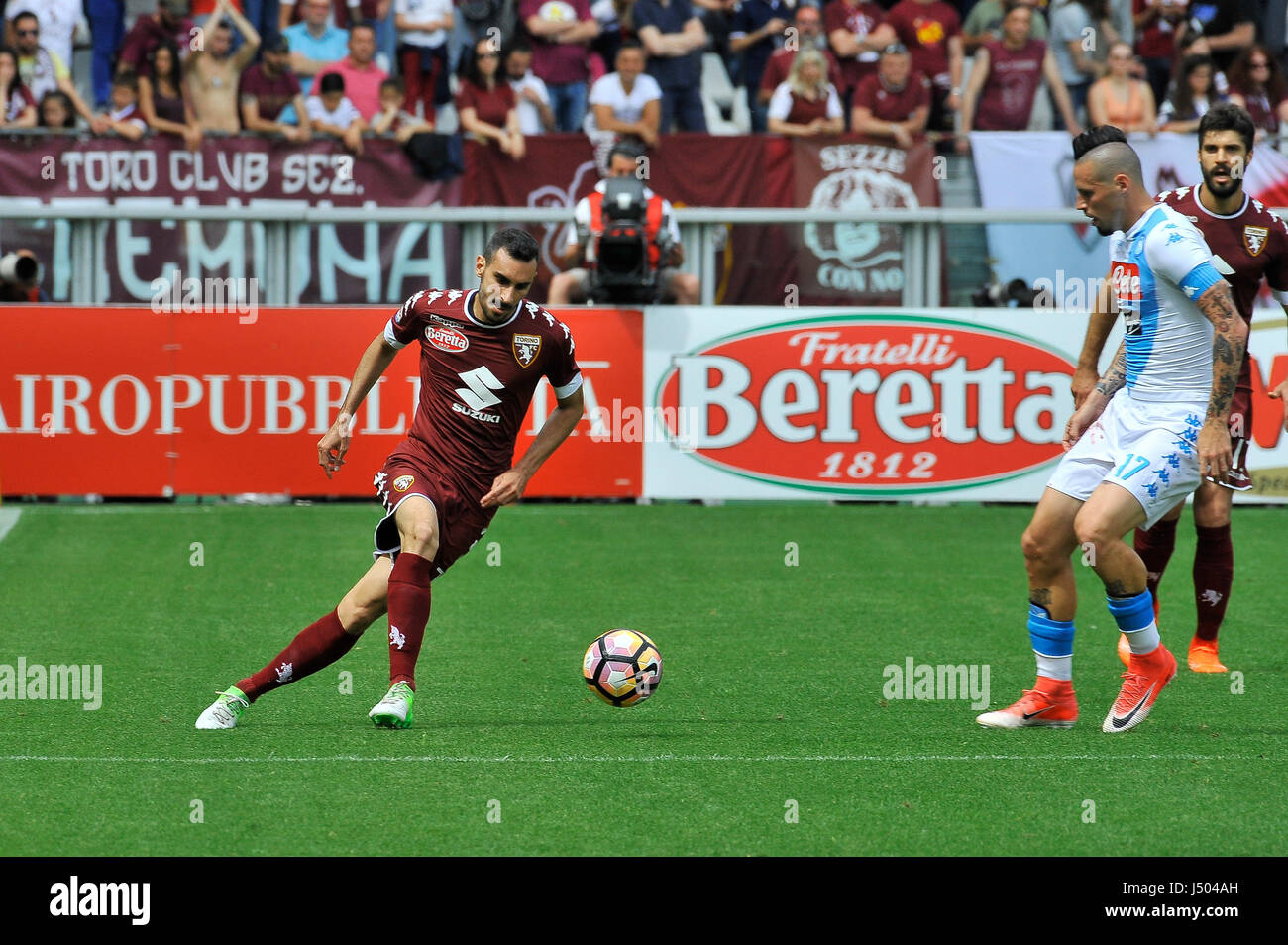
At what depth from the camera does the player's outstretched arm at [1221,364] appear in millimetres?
6156

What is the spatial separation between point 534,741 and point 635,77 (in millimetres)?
10488

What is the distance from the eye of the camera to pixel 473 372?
271 inches

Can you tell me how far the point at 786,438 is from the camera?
1359 cm

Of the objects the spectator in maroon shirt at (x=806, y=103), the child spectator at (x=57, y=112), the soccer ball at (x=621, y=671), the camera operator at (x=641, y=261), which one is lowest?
the soccer ball at (x=621, y=671)

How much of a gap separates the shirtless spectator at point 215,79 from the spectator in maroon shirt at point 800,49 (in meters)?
4.93

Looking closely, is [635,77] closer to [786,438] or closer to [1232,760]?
[786,438]

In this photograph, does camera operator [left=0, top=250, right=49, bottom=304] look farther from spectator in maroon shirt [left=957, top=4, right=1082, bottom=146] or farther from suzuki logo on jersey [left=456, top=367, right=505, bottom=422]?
spectator in maroon shirt [left=957, top=4, right=1082, bottom=146]

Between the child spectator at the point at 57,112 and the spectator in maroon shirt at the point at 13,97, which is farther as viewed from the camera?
the spectator in maroon shirt at the point at 13,97

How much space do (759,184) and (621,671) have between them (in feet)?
31.8

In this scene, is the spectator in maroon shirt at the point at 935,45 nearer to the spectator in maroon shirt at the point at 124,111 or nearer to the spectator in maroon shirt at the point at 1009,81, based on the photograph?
the spectator in maroon shirt at the point at 1009,81

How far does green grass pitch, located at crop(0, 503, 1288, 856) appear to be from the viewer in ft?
17.2

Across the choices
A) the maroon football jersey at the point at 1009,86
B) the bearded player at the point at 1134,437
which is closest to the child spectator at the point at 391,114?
the maroon football jersey at the point at 1009,86

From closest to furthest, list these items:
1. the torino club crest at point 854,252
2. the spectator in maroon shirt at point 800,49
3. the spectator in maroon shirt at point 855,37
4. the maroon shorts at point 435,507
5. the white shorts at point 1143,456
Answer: the white shorts at point 1143,456 < the maroon shorts at point 435,507 < the torino club crest at point 854,252 < the spectator in maroon shirt at point 800,49 < the spectator in maroon shirt at point 855,37

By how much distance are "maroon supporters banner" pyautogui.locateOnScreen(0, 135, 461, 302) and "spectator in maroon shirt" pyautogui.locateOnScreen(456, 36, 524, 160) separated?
525 millimetres
